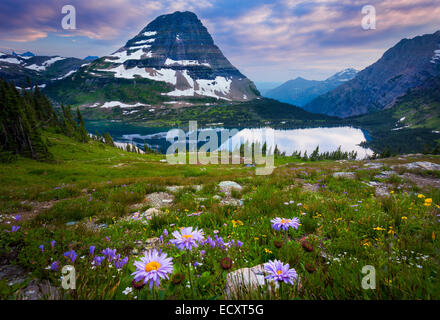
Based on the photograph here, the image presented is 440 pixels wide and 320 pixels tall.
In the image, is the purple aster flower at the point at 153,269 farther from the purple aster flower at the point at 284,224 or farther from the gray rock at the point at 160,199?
the gray rock at the point at 160,199

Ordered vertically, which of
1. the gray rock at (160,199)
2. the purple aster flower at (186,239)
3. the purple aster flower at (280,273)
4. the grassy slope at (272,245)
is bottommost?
the gray rock at (160,199)

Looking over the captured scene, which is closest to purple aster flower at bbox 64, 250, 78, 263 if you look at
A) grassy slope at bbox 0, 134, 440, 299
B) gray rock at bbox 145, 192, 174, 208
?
grassy slope at bbox 0, 134, 440, 299

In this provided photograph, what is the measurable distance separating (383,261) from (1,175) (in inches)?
1688

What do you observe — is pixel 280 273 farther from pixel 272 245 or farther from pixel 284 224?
pixel 272 245

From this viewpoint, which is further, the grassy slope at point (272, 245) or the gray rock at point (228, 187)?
the gray rock at point (228, 187)

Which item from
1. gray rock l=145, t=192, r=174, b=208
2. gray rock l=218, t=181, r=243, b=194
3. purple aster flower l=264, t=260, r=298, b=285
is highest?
Result: purple aster flower l=264, t=260, r=298, b=285

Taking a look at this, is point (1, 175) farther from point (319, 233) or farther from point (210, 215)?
point (319, 233)

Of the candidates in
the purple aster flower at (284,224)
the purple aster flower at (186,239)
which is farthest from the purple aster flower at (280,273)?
the purple aster flower at (186,239)

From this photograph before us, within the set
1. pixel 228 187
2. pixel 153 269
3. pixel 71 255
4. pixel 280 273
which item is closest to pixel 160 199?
pixel 228 187


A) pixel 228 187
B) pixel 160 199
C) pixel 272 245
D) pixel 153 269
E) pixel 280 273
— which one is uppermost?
pixel 153 269

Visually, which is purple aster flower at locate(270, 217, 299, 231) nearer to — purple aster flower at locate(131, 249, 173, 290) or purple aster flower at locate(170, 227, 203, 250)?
purple aster flower at locate(170, 227, 203, 250)

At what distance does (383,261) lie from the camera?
2406mm
